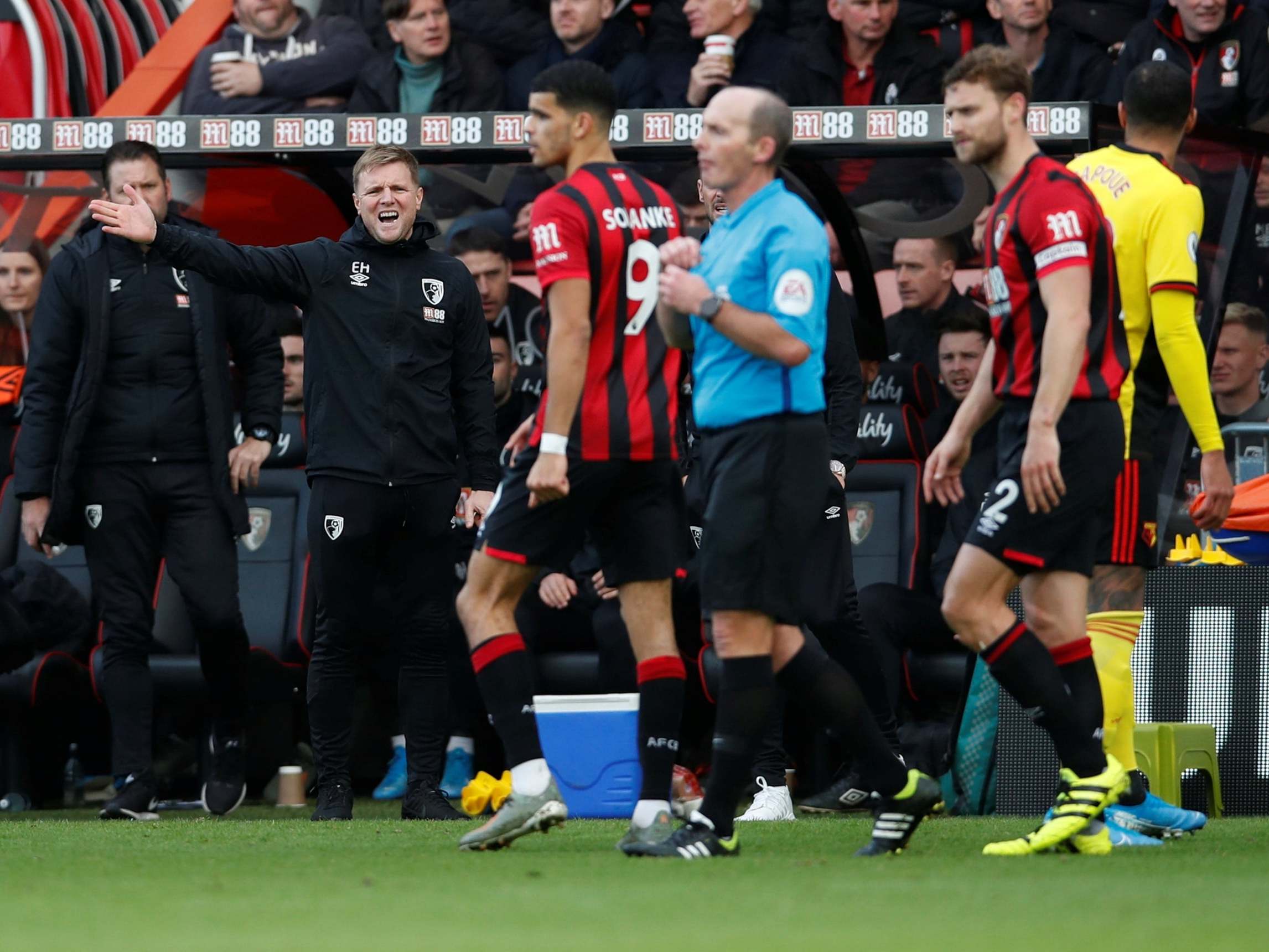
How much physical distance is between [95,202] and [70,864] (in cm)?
184

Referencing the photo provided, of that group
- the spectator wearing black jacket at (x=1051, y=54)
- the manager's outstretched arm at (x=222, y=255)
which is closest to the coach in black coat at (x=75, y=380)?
the manager's outstretched arm at (x=222, y=255)

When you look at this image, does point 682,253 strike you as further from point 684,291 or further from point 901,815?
point 901,815

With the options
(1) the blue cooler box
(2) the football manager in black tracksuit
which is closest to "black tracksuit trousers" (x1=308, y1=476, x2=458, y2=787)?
(2) the football manager in black tracksuit

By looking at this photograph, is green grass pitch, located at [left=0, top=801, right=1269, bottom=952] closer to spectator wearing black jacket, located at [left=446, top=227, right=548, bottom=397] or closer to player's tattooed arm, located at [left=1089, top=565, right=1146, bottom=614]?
player's tattooed arm, located at [left=1089, top=565, right=1146, bottom=614]

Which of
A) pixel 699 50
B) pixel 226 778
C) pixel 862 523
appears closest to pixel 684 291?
pixel 226 778

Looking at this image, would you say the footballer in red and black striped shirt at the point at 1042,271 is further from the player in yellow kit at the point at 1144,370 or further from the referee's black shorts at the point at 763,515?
the referee's black shorts at the point at 763,515

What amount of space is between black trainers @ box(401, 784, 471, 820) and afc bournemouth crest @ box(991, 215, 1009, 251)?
2821 mm

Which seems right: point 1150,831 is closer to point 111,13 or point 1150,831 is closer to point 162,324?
point 162,324

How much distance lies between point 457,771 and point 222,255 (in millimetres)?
2781

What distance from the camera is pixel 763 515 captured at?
4.85 meters

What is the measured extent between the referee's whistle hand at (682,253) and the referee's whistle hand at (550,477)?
1.86 feet

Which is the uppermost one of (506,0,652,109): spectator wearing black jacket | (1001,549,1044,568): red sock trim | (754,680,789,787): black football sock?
(506,0,652,109): spectator wearing black jacket

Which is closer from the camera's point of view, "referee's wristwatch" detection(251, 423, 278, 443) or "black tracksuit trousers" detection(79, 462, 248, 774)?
"black tracksuit trousers" detection(79, 462, 248, 774)

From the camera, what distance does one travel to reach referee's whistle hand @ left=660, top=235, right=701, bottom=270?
4859 mm
